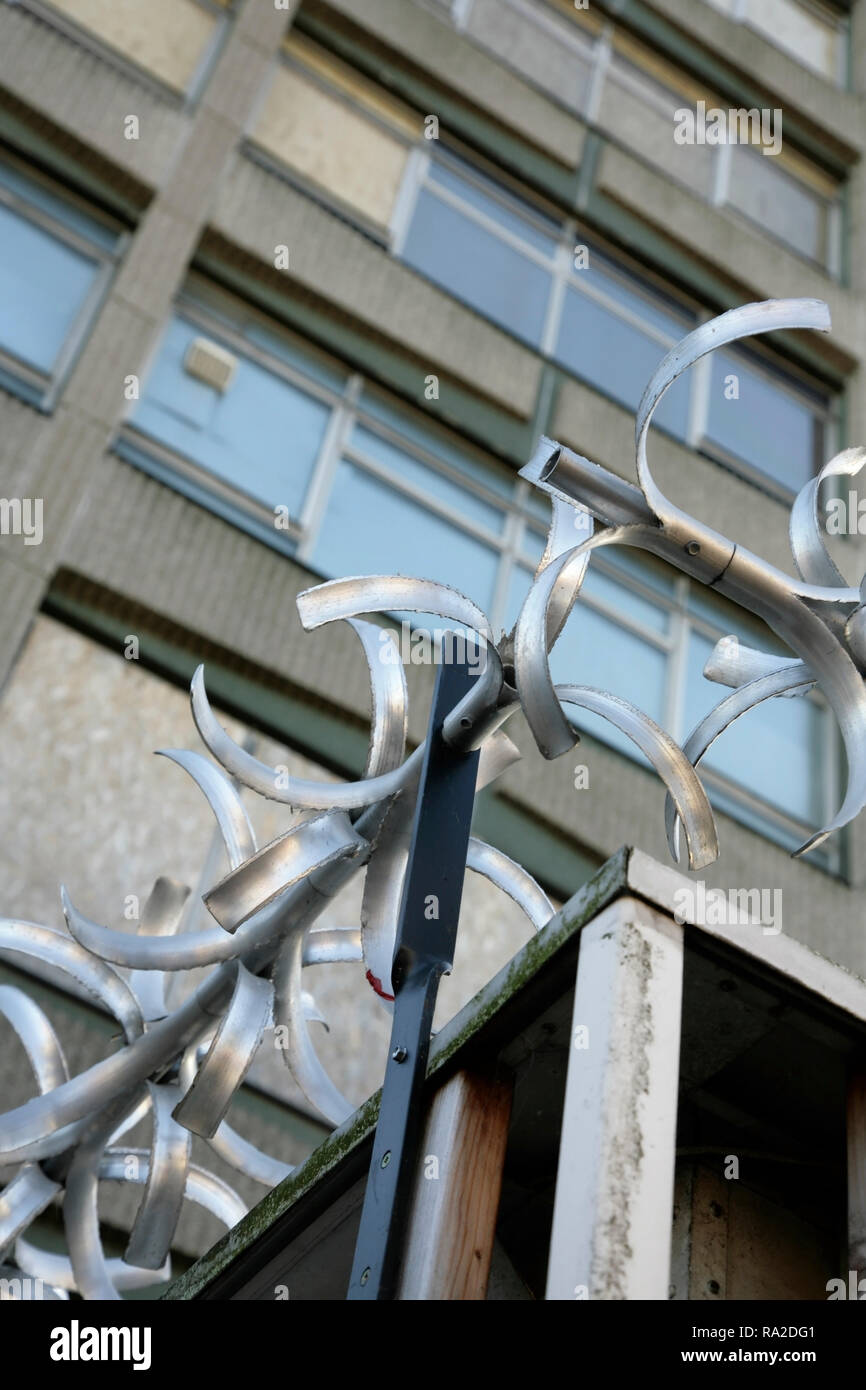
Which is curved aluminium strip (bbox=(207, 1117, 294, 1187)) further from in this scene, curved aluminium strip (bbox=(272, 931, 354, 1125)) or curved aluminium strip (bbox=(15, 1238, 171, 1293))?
curved aluminium strip (bbox=(272, 931, 354, 1125))

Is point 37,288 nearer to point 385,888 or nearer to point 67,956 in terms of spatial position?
point 67,956

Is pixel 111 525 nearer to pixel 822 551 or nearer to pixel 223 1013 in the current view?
pixel 223 1013

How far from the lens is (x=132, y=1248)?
3551 millimetres

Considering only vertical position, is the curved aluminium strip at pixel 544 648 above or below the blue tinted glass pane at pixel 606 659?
below

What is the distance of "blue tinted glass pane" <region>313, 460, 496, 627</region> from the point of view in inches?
375

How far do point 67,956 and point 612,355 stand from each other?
8772 mm

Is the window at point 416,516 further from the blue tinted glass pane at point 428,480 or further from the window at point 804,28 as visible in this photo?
the window at point 804,28

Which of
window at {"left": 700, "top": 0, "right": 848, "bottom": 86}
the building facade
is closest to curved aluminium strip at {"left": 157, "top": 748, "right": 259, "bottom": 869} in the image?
the building facade

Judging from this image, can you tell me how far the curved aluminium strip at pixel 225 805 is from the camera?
3676mm

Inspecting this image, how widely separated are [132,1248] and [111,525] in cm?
534

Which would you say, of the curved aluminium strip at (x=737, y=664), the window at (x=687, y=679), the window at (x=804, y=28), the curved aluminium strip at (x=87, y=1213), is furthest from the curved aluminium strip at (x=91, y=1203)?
the window at (x=804, y=28)

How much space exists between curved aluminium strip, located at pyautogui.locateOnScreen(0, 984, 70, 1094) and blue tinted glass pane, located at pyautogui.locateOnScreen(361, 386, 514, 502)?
6521 millimetres

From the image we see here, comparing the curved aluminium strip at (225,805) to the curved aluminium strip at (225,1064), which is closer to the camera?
the curved aluminium strip at (225,1064)
